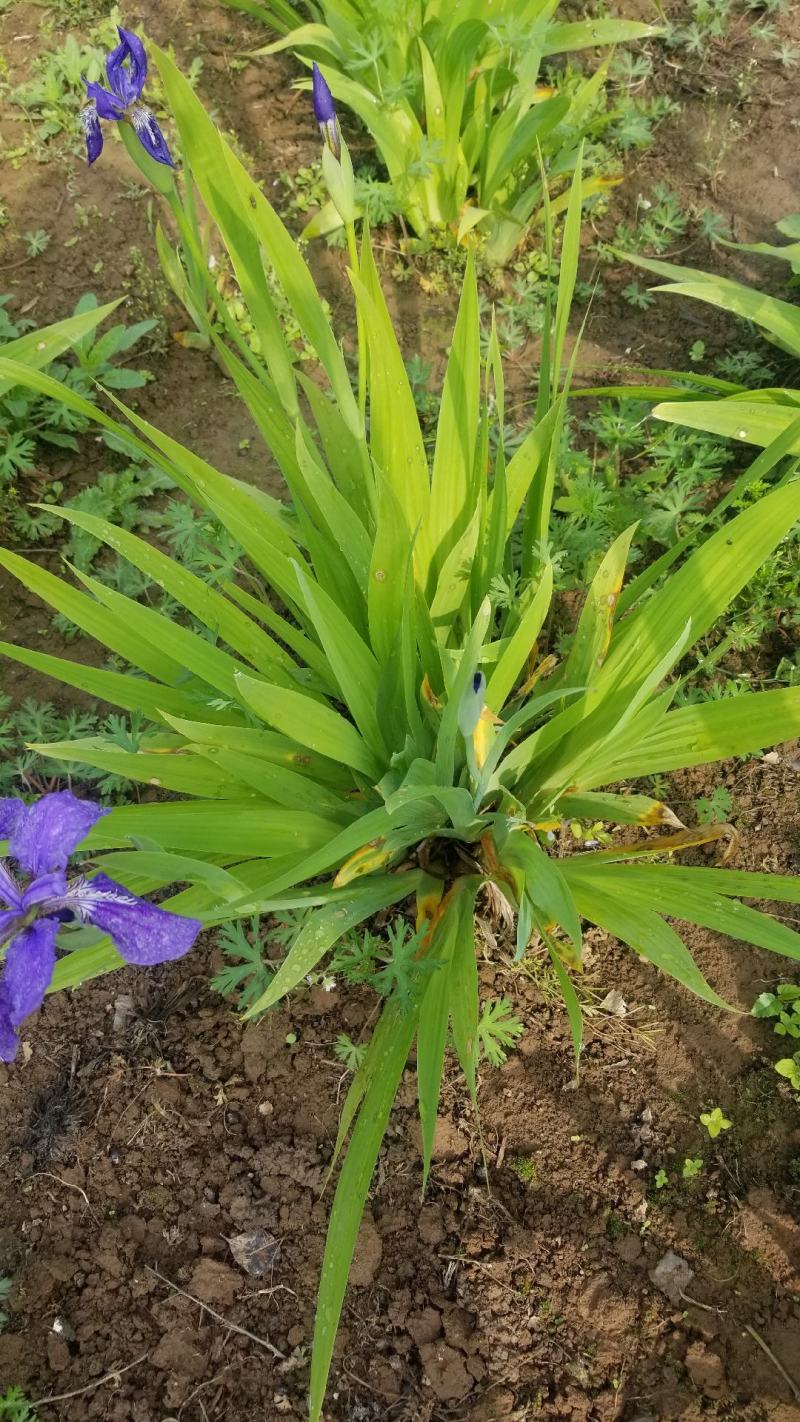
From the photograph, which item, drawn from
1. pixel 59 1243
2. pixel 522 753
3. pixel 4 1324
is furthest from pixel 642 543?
pixel 4 1324

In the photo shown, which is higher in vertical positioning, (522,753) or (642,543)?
(522,753)

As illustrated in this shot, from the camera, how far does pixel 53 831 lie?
2.85 feet

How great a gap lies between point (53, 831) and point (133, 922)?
0.12m

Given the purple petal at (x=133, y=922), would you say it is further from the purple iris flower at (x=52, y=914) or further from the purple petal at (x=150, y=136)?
the purple petal at (x=150, y=136)

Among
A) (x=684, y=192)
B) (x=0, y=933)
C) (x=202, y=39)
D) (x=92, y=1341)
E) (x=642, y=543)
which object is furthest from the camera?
(x=202, y=39)

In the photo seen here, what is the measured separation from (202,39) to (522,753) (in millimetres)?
2944

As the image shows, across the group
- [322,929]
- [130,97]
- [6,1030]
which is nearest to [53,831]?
[6,1030]

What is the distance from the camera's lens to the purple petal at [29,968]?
0.81 metres

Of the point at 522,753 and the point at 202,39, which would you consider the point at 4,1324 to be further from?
the point at 202,39

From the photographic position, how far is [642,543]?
6.90 ft

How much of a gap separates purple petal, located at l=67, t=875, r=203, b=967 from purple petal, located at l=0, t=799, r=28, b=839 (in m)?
0.11

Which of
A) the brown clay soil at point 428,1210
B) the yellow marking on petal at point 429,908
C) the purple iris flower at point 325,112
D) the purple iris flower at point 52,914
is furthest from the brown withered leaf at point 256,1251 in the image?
the purple iris flower at point 325,112

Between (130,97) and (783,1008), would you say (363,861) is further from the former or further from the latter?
(130,97)

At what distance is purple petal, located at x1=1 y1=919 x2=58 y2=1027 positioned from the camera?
81 cm
